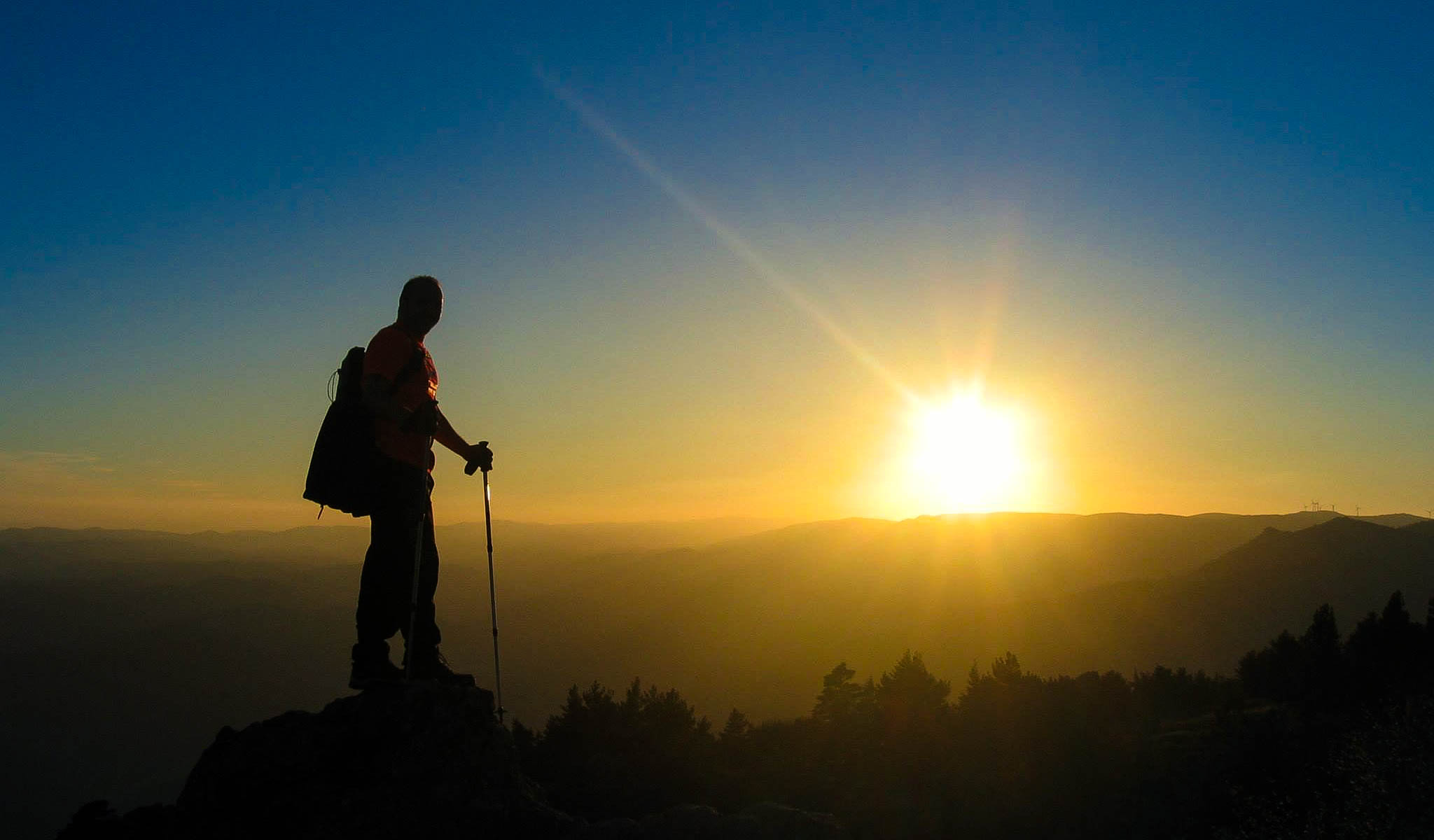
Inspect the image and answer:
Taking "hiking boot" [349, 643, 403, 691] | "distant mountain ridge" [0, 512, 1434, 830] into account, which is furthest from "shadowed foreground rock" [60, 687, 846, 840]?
"distant mountain ridge" [0, 512, 1434, 830]

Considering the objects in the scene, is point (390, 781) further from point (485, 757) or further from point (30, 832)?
point (30, 832)

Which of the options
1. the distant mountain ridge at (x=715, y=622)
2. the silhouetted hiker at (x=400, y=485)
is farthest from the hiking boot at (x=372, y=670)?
the distant mountain ridge at (x=715, y=622)

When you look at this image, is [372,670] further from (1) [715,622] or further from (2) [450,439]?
(1) [715,622]

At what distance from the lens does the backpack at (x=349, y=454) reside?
4.89 metres

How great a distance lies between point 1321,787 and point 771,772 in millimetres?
8025

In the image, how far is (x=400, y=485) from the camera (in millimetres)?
5125

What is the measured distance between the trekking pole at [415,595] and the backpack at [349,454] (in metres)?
0.33

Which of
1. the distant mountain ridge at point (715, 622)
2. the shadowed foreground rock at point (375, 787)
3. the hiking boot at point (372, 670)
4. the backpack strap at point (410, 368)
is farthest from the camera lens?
the distant mountain ridge at point (715, 622)

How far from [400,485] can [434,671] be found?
1.30m

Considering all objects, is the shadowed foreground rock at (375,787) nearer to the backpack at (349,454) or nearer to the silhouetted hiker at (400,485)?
the silhouetted hiker at (400,485)

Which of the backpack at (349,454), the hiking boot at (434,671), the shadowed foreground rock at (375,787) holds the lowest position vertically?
the shadowed foreground rock at (375,787)

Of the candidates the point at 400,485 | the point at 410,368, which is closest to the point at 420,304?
the point at 410,368

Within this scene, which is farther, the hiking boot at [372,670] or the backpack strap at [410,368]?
the hiking boot at [372,670]

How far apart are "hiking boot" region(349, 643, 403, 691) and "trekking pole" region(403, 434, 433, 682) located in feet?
0.31
